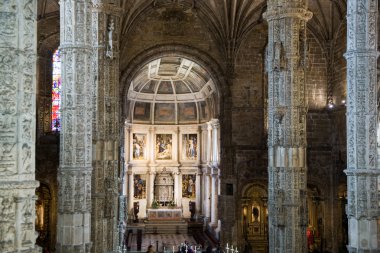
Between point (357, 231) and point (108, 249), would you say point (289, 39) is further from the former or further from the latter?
point (108, 249)

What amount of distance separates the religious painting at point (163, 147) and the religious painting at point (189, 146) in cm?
114

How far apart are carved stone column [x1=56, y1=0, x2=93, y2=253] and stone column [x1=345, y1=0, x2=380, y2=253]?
6009 mm

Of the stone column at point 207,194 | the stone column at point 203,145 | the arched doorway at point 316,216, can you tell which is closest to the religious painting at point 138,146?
the stone column at point 203,145

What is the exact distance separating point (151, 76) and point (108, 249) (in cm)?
2404

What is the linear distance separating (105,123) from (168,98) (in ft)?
79.8

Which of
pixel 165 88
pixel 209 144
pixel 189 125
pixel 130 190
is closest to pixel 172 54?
pixel 209 144

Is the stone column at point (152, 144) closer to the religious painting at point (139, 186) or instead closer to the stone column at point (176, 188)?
the religious painting at point (139, 186)

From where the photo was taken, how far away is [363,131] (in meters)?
11.9

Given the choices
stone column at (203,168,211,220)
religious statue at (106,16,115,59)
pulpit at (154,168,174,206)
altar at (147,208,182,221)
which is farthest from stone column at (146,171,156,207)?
religious statue at (106,16,115,59)

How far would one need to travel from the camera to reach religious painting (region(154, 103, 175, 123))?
41562mm

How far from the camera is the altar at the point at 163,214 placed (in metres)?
38.6

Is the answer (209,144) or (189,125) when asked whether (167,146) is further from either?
(209,144)

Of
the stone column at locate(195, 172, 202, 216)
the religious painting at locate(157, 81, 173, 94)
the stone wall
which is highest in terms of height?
the stone wall

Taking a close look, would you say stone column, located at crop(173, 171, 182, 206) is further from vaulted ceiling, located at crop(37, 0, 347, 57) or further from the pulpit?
vaulted ceiling, located at crop(37, 0, 347, 57)
